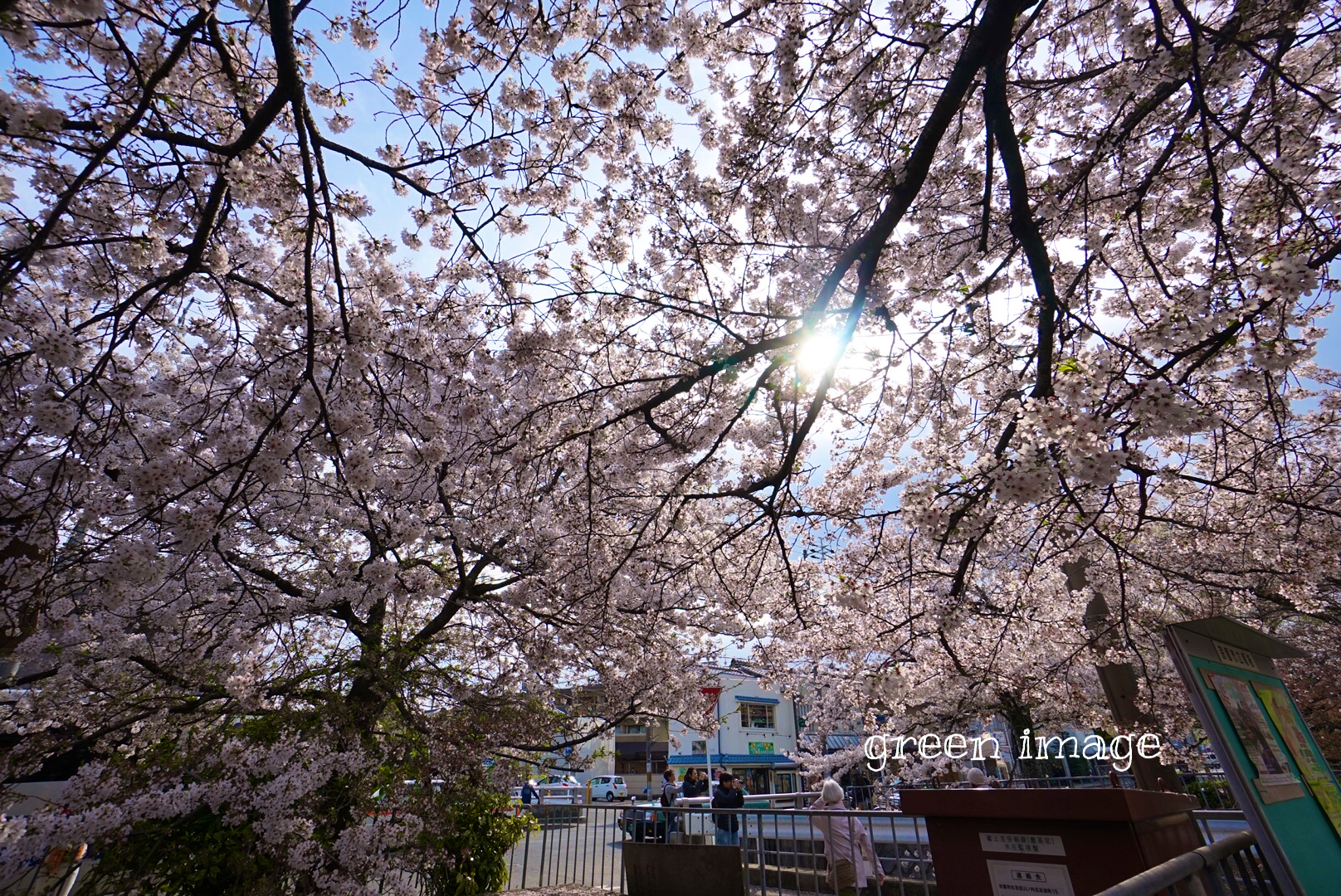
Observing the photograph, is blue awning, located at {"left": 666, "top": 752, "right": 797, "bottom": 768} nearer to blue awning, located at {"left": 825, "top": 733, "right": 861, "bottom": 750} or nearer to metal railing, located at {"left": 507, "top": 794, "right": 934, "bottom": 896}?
blue awning, located at {"left": 825, "top": 733, "right": 861, "bottom": 750}

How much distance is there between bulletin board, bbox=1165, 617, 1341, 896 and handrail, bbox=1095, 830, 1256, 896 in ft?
0.62

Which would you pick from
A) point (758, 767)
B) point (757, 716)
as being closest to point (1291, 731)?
point (758, 767)

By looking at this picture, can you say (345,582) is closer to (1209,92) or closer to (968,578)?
(968,578)

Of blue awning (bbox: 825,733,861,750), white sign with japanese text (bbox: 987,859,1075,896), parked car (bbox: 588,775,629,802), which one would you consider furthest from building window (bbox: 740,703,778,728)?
white sign with japanese text (bbox: 987,859,1075,896)

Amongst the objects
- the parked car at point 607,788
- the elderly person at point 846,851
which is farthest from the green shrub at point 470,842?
the parked car at point 607,788

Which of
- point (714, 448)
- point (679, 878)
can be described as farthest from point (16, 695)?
point (714, 448)

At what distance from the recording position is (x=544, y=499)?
7.15 metres

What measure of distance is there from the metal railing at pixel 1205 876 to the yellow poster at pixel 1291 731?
0.56 metres

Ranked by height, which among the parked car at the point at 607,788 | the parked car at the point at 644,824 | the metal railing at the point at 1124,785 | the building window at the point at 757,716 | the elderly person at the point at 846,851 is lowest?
the elderly person at the point at 846,851

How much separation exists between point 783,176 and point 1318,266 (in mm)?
3863

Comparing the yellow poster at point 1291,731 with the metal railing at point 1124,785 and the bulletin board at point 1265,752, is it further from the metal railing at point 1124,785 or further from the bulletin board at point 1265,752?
the metal railing at point 1124,785

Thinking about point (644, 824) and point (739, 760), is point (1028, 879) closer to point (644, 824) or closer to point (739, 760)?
point (644, 824)

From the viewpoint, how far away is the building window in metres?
34.7

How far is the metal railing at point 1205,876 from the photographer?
1.69 metres
